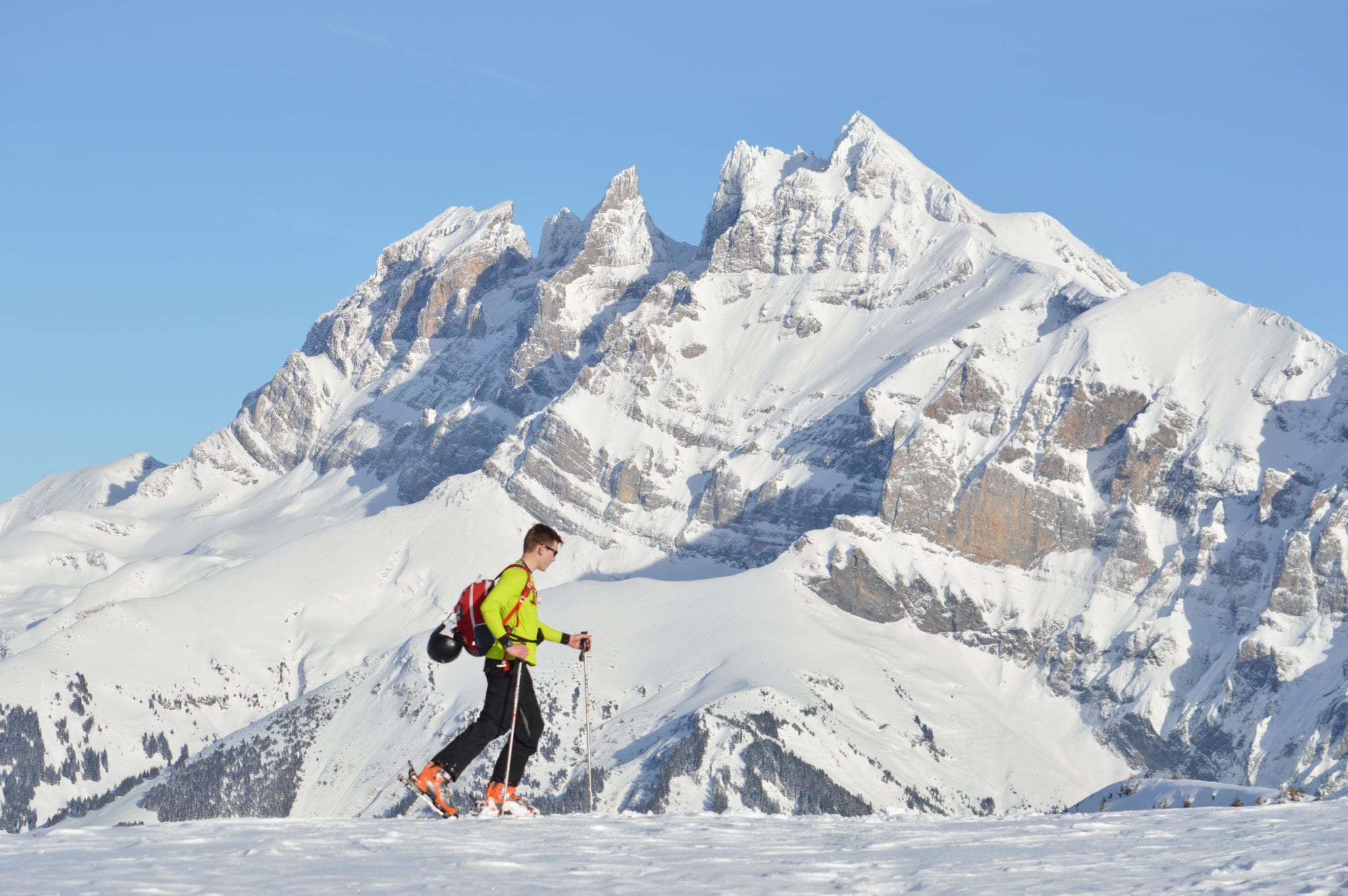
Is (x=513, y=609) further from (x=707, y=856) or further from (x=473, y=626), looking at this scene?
(x=707, y=856)

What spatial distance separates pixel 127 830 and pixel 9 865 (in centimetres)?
456

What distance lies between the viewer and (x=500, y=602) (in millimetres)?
25203

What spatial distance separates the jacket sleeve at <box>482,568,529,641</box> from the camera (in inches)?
990

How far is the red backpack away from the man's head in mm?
168

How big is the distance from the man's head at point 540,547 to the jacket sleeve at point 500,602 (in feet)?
1.27

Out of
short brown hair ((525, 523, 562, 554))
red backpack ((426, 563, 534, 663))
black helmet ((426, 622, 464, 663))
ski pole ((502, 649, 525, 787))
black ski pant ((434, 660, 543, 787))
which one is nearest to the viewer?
black helmet ((426, 622, 464, 663))

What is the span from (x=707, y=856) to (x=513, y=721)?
6.16 metres

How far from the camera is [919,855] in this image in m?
20.2

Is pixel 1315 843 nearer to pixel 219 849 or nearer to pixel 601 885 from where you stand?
pixel 601 885

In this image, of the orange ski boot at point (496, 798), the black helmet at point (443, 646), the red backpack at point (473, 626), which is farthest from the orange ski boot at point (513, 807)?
the black helmet at point (443, 646)

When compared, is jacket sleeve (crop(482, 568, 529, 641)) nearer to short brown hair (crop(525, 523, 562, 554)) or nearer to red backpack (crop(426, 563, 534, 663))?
red backpack (crop(426, 563, 534, 663))

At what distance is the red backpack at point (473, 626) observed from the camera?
2506 centimetres

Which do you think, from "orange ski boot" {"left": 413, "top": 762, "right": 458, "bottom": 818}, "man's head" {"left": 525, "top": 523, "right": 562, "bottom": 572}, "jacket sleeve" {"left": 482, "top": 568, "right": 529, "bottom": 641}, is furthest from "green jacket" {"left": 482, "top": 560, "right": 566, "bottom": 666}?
"orange ski boot" {"left": 413, "top": 762, "right": 458, "bottom": 818}

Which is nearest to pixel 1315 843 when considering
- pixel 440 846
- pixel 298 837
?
pixel 440 846
